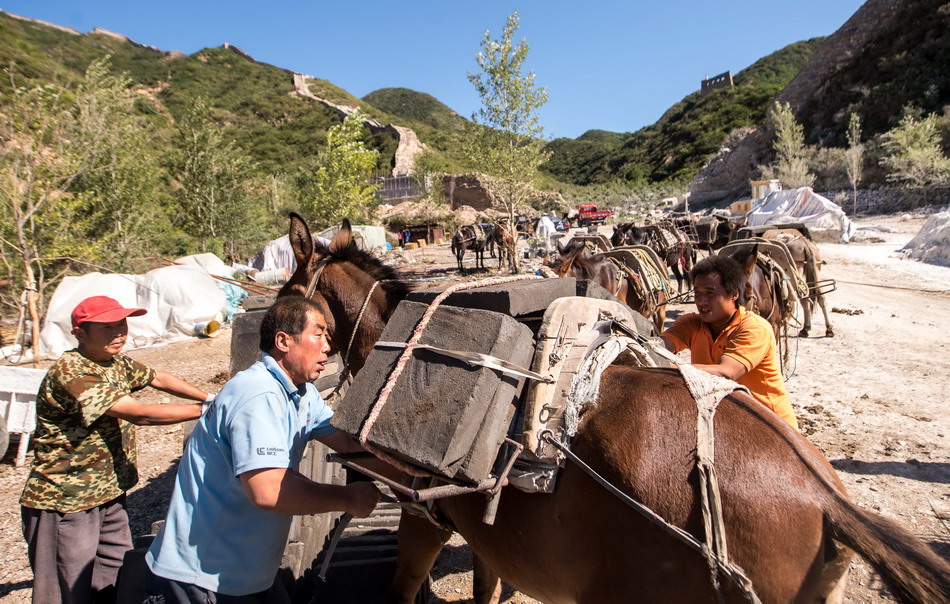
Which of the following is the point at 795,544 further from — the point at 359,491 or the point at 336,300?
the point at 336,300

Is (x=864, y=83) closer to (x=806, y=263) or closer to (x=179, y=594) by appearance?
(x=806, y=263)

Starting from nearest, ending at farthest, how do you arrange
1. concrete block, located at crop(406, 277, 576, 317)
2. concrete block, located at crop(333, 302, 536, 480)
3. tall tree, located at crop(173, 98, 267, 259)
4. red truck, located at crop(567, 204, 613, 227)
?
concrete block, located at crop(333, 302, 536, 480) < concrete block, located at crop(406, 277, 576, 317) < tall tree, located at crop(173, 98, 267, 259) < red truck, located at crop(567, 204, 613, 227)

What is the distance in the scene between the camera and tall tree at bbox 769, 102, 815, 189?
33.3 m

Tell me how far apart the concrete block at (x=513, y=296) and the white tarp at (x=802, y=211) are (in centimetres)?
2059

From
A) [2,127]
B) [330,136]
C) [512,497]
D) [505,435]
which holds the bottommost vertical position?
[512,497]

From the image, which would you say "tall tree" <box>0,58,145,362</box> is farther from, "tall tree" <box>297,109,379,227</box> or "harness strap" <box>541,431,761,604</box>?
"tall tree" <box>297,109,379,227</box>

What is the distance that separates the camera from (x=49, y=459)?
88.9 inches

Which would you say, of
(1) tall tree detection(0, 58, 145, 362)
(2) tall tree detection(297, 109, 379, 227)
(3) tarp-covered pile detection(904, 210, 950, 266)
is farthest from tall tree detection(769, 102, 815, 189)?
(1) tall tree detection(0, 58, 145, 362)

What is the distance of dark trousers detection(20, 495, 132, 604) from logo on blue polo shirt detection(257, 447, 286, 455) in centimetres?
158

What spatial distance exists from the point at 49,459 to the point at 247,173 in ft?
70.8

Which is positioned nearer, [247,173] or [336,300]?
[336,300]

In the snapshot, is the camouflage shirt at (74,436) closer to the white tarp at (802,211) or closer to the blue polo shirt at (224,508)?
the blue polo shirt at (224,508)

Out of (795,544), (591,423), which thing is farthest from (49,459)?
(795,544)

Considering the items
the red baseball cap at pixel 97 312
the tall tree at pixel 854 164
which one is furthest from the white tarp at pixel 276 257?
the tall tree at pixel 854 164
